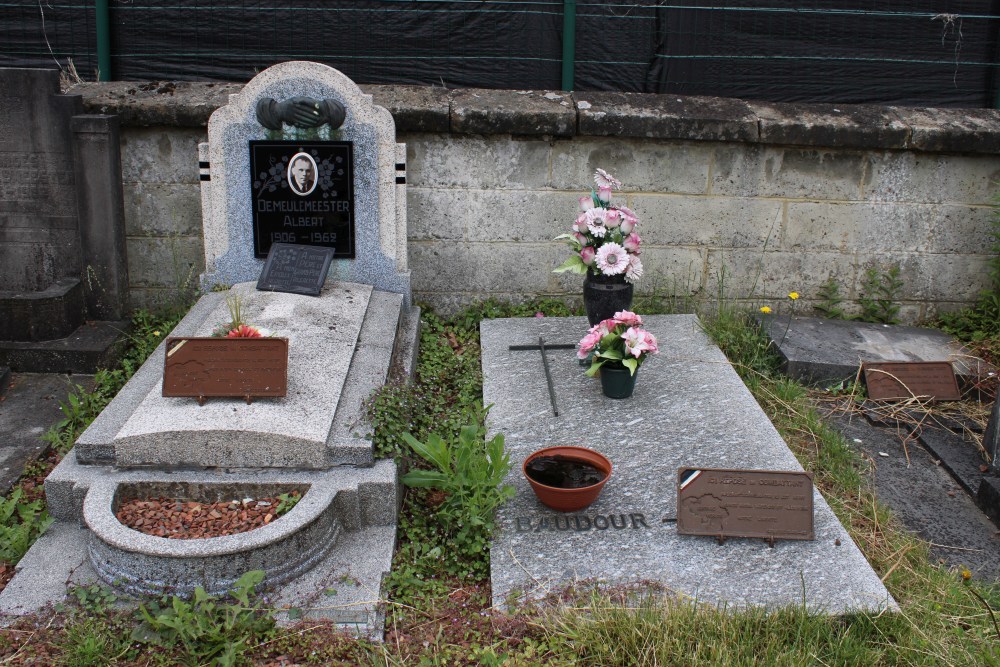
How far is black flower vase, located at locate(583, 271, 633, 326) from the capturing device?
4.82 m

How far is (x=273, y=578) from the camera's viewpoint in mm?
3178

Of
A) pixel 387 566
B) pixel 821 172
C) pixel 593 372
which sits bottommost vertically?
pixel 387 566

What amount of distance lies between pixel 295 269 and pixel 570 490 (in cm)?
229

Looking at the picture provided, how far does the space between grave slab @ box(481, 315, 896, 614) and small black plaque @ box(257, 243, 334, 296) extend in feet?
3.35

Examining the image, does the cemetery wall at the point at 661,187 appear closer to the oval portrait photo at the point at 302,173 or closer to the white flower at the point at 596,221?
the oval portrait photo at the point at 302,173

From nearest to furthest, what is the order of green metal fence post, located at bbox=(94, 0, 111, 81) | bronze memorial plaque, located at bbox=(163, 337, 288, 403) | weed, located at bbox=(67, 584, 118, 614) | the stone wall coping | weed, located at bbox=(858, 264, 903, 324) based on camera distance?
1. weed, located at bbox=(67, 584, 118, 614)
2. bronze memorial plaque, located at bbox=(163, 337, 288, 403)
3. the stone wall coping
4. green metal fence post, located at bbox=(94, 0, 111, 81)
5. weed, located at bbox=(858, 264, 903, 324)

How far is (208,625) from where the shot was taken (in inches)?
116

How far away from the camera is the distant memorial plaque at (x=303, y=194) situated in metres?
4.98

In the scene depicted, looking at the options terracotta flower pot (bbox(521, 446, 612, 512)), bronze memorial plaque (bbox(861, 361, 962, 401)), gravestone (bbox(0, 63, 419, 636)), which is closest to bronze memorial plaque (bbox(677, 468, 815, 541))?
terracotta flower pot (bbox(521, 446, 612, 512))

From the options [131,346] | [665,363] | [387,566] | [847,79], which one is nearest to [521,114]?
[665,363]

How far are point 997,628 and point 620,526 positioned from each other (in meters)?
1.28

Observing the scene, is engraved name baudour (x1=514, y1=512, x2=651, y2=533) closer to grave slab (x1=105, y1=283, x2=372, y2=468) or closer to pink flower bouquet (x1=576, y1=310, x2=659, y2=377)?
grave slab (x1=105, y1=283, x2=372, y2=468)

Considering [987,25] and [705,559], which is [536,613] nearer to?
[705,559]

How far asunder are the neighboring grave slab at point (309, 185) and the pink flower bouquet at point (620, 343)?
52.8 inches
